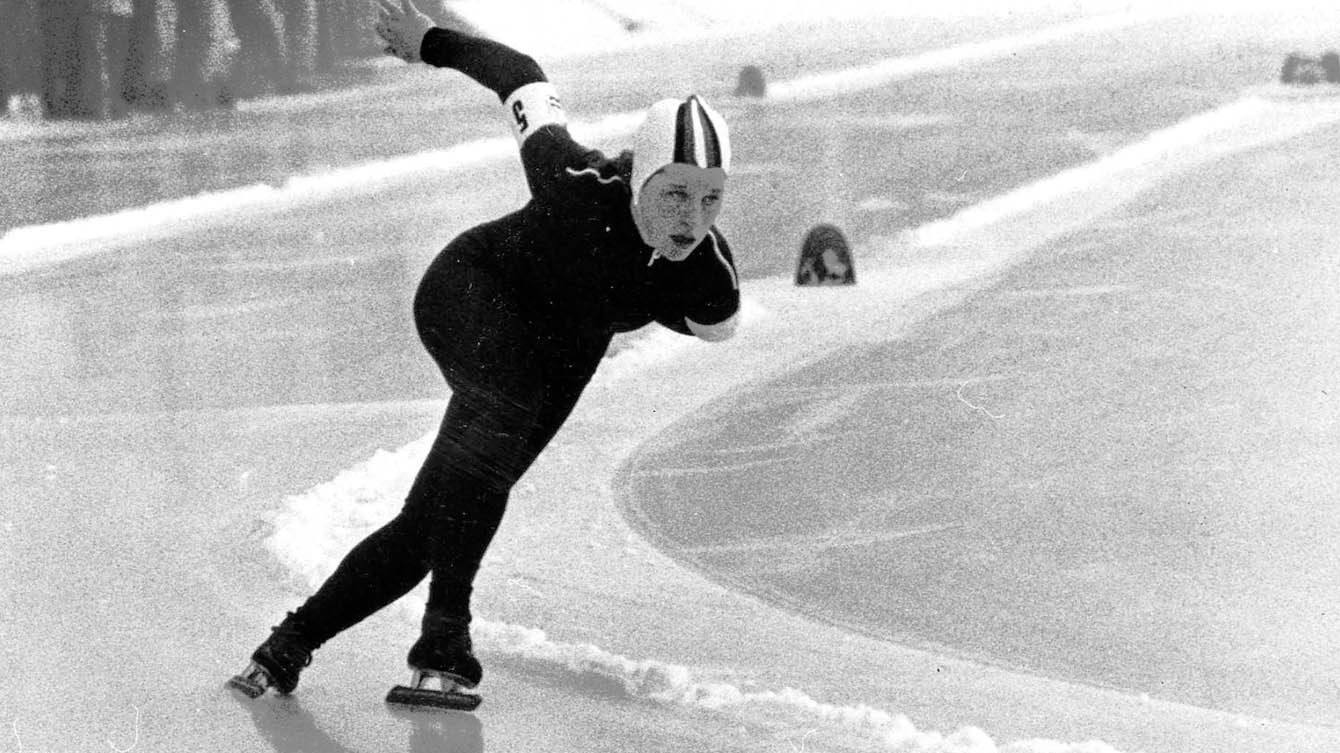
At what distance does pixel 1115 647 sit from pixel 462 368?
5.22ft

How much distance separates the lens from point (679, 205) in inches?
138

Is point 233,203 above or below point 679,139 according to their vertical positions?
below

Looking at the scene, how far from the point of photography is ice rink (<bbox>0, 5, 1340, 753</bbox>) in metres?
3.99

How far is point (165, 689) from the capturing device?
3.96 metres

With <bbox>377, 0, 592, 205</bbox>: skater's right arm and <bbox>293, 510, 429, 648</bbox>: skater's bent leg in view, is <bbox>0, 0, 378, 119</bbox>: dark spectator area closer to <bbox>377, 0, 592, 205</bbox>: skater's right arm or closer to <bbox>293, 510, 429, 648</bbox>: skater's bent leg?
<bbox>377, 0, 592, 205</bbox>: skater's right arm

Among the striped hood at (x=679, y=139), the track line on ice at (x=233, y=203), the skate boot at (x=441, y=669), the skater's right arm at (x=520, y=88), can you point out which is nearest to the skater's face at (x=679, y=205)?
the striped hood at (x=679, y=139)

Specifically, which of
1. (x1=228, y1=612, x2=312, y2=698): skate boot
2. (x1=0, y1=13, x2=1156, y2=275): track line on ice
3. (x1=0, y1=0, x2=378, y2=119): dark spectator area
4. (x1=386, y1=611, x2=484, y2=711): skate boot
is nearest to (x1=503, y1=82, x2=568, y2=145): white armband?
(x1=386, y1=611, x2=484, y2=711): skate boot

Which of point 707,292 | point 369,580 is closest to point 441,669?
point 369,580

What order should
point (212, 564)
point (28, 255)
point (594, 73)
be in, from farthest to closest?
1. point (594, 73)
2. point (28, 255)
3. point (212, 564)

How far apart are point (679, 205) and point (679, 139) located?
0.38 ft

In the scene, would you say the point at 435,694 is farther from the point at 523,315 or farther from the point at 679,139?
the point at 679,139

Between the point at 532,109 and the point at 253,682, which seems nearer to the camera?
the point at 532,109

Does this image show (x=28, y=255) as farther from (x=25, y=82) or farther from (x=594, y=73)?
(x=594, y=73)

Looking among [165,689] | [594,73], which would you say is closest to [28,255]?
[165,689]
